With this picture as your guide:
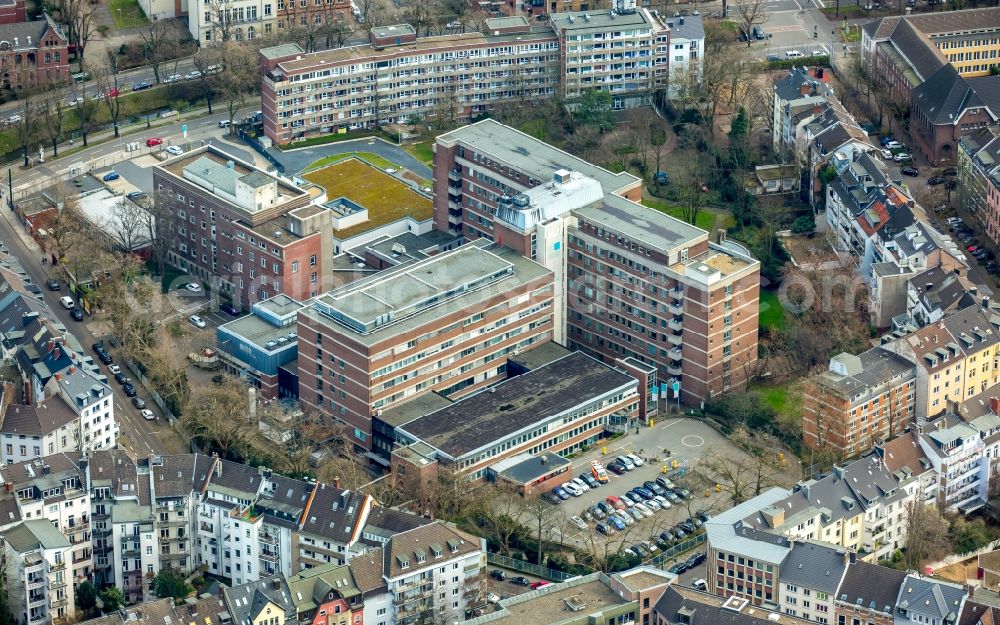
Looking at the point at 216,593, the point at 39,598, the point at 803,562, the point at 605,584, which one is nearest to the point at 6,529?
the point at 39,598

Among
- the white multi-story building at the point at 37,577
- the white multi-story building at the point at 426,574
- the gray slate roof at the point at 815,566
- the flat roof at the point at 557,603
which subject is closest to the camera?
the flat roof at the point at 557,603

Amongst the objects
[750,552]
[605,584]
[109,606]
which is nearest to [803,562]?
[750,552]

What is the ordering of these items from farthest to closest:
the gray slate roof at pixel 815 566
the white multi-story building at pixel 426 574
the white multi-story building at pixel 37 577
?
the white multi-story building at pixel 37 577 < the gray slate roof at pixel 815 566 < the white multi-story building at pixel 426 574

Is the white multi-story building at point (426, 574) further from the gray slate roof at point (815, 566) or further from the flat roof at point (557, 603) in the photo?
the gray slate roof at point (815, 566)

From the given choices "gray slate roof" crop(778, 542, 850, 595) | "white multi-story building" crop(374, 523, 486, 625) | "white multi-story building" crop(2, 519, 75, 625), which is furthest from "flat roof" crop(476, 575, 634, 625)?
"white multi-story building" crop(2, 519, 75, 625)

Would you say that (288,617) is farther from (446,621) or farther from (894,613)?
(894,613)

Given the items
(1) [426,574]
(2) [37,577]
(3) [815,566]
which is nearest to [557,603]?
(1) [426,574]

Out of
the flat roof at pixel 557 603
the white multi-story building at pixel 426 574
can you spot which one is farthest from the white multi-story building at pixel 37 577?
the flat roof at pixel 557 603

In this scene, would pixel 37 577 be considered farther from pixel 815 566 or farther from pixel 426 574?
pixel 815 566
